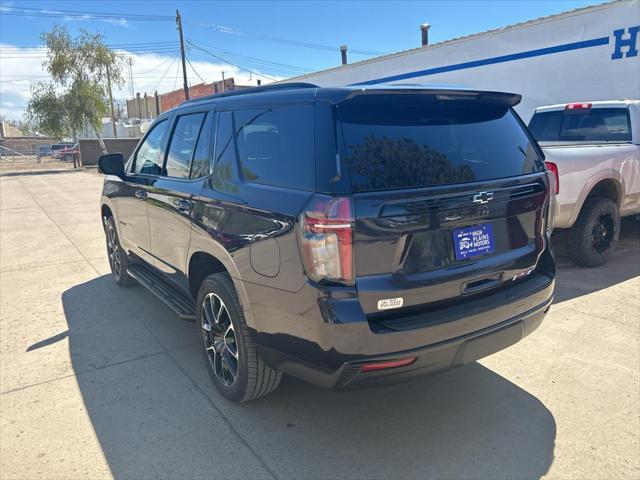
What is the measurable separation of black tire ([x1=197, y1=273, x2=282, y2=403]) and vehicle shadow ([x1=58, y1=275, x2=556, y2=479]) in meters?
0.16

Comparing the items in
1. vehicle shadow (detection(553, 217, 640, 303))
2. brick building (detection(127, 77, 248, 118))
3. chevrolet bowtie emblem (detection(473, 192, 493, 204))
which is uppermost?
brick building (detection(127, 77, 248, 118))

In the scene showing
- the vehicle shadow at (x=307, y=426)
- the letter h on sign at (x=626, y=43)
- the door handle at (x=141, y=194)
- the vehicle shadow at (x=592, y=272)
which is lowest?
the vehicle shadow at (x=307, y=426)

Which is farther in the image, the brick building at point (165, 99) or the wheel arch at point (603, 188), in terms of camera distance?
the brick building at point (165, 99)

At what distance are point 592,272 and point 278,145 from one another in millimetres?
4701

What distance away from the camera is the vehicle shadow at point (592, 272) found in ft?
16.9

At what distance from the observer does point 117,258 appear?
218 inches

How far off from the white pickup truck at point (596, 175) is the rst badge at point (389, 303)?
11.9 ft

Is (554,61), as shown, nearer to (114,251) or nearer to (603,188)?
(603,188)

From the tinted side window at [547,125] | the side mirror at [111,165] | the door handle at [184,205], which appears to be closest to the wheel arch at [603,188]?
the tinted side window at [547,125]

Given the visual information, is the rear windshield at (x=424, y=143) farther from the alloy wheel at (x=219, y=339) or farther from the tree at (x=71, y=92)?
A: the tree at (x=71, y=92)

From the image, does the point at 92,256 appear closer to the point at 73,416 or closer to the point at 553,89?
the point at 73,416

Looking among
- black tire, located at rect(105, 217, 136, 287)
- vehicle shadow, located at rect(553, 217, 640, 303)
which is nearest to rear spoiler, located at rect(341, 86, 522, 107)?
vehicle shadow, located at rect(553, 217, 640, 303)

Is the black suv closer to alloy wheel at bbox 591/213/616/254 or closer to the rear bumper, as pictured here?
the rear bumper

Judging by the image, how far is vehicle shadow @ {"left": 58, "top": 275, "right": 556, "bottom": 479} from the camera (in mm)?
2549
